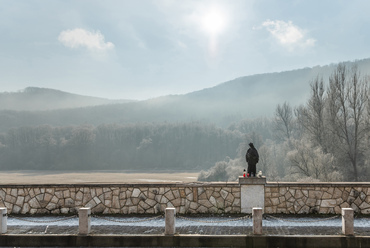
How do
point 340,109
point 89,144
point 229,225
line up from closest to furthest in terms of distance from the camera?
point 229,225 < point 340,109 < point 89,144

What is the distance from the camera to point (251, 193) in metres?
11.8

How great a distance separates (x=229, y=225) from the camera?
Answer: 10297 mm

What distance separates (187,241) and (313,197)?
4.90 m

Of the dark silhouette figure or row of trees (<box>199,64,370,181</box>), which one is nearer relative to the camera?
the dark silhouette figure

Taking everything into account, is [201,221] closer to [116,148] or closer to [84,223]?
[84,223]

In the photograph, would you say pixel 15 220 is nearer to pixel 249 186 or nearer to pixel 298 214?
pixel 249 186

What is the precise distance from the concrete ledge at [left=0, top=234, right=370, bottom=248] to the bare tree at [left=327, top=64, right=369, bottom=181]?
118 feet

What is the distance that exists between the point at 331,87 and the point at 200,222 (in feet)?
125

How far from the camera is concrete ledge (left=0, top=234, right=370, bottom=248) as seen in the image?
8.80 metres

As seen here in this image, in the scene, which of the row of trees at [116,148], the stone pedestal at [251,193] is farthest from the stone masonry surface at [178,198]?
the row of trees at [116,148]

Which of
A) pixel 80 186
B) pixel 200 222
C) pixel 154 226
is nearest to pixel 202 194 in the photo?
pixel 200 222

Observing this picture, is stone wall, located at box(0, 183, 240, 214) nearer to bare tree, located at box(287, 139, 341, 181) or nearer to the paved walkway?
the paved walkway

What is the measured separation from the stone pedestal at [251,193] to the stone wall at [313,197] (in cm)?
21

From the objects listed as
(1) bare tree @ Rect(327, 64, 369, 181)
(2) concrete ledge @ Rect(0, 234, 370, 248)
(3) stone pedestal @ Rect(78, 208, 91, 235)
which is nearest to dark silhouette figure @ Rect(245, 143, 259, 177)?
(2) concrete ledge @ Rect(0, 234, 370, 248)
